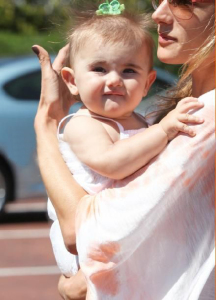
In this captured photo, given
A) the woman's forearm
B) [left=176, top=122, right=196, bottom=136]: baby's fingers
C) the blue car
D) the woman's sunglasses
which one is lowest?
the blue car

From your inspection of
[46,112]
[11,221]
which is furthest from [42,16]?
[46,112]

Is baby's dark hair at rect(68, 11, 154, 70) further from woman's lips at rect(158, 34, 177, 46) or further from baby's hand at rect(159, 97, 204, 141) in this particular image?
baby's hand at rect(159, 97, 204, 141)

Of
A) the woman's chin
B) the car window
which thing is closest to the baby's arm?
the woman's chin

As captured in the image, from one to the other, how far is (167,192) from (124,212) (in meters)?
0.13

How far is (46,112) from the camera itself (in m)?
3.09

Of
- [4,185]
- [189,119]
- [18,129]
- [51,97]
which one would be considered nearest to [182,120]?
[189,119]

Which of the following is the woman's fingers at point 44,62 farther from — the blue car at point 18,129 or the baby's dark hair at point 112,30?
the blue car at point 18,129

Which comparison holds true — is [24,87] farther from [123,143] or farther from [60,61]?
[123,143]

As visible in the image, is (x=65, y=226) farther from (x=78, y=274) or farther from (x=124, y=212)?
(x=124, y=212)

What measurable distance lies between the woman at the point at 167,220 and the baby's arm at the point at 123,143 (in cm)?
3

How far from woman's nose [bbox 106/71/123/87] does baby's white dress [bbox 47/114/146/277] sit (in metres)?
0.12

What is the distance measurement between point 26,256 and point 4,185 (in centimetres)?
156

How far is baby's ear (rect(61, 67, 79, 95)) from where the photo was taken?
2879mm

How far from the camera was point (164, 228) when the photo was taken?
7.66 feet
